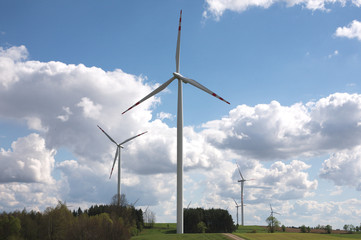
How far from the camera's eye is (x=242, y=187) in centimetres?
16838

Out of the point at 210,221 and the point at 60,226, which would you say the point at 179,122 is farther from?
the point at 210,221

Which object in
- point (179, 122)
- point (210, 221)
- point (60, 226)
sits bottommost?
point (210, 221)

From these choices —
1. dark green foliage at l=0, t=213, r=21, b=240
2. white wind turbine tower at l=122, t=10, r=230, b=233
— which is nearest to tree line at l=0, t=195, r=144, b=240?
dark green foliage at l=0, t=213, r=21, b=240

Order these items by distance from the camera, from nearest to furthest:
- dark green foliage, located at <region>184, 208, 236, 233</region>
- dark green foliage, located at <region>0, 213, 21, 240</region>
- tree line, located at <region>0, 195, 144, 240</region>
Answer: tree line, located at <region>0, 195, 144, 240</region> → dark green foliage, located at <region>0, 213, 21, 240</region> → dark green foliage, located at <region>184, 208, 236, 233</region>

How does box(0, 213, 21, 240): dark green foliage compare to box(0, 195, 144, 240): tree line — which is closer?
box(0, 195, 144, 240): tree line

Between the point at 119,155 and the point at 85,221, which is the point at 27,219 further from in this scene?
the point at 119,155

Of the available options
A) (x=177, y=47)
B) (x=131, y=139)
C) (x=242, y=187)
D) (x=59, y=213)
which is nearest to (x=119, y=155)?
(x=131, y=139)

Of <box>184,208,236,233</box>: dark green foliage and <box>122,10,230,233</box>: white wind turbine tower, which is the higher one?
<box>122,10,230,233</box>: white wind turbine tower

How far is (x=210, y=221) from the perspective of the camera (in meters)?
148

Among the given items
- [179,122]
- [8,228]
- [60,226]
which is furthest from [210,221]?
[8,228]

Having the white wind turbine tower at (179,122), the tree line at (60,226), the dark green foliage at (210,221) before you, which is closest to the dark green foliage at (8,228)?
the tree line at (60,226)

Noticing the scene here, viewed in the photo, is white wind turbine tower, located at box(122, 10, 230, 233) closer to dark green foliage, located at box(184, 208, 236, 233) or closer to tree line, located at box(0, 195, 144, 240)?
tree line, located at box(0, 195, 144, 240)

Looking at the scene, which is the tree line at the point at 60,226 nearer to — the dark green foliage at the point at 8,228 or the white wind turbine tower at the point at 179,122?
the dark green foliage at the point at 8,228

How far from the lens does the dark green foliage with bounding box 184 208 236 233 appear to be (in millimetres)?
144750
